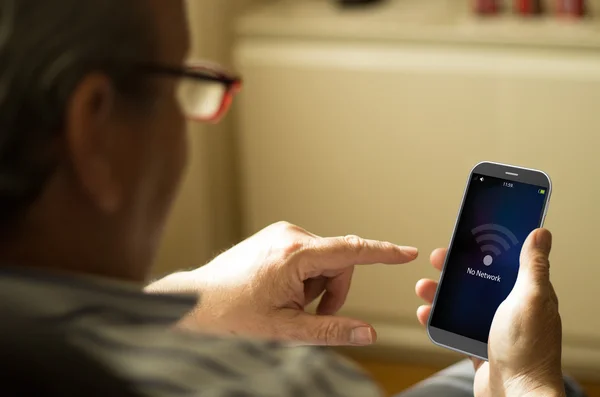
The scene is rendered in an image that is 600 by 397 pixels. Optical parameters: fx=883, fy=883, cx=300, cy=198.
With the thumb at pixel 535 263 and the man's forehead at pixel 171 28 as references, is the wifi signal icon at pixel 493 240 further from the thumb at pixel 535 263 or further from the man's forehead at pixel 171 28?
the man's forehead at pixel 171 28

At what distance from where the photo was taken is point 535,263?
35.8 inches

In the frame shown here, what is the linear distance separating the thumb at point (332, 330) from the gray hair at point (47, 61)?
0.57m

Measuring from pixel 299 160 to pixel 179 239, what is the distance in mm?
345

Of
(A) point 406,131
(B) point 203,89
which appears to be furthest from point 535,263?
(A) point 406,131

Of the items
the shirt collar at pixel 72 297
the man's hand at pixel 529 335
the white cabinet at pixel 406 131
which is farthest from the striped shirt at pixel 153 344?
the white cabinet at pixel 406 131

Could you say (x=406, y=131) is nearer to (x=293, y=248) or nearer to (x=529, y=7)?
(x=529, y=7)

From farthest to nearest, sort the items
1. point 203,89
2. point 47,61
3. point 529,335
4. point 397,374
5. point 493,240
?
point 397,374 → point 493,240 → point 529,335 → point 203,89 → point 47,61

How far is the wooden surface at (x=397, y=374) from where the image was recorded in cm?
194

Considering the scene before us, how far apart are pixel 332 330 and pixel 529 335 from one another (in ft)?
0.67

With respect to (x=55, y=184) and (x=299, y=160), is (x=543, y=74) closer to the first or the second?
(x=299, y=160)

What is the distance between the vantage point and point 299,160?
6.36ft

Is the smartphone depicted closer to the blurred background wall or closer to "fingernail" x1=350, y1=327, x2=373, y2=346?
"fingernail" x1=350, y1=327, x2=373, y2=346

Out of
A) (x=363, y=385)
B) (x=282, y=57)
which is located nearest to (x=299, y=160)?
(x=282, y=57)

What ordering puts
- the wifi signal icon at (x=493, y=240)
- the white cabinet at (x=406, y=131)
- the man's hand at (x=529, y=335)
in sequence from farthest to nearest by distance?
the white cabinet at (x=406, y=131), the wifi signal icon at (x=493, y=240), the man's hand at (x=529, y=335)
